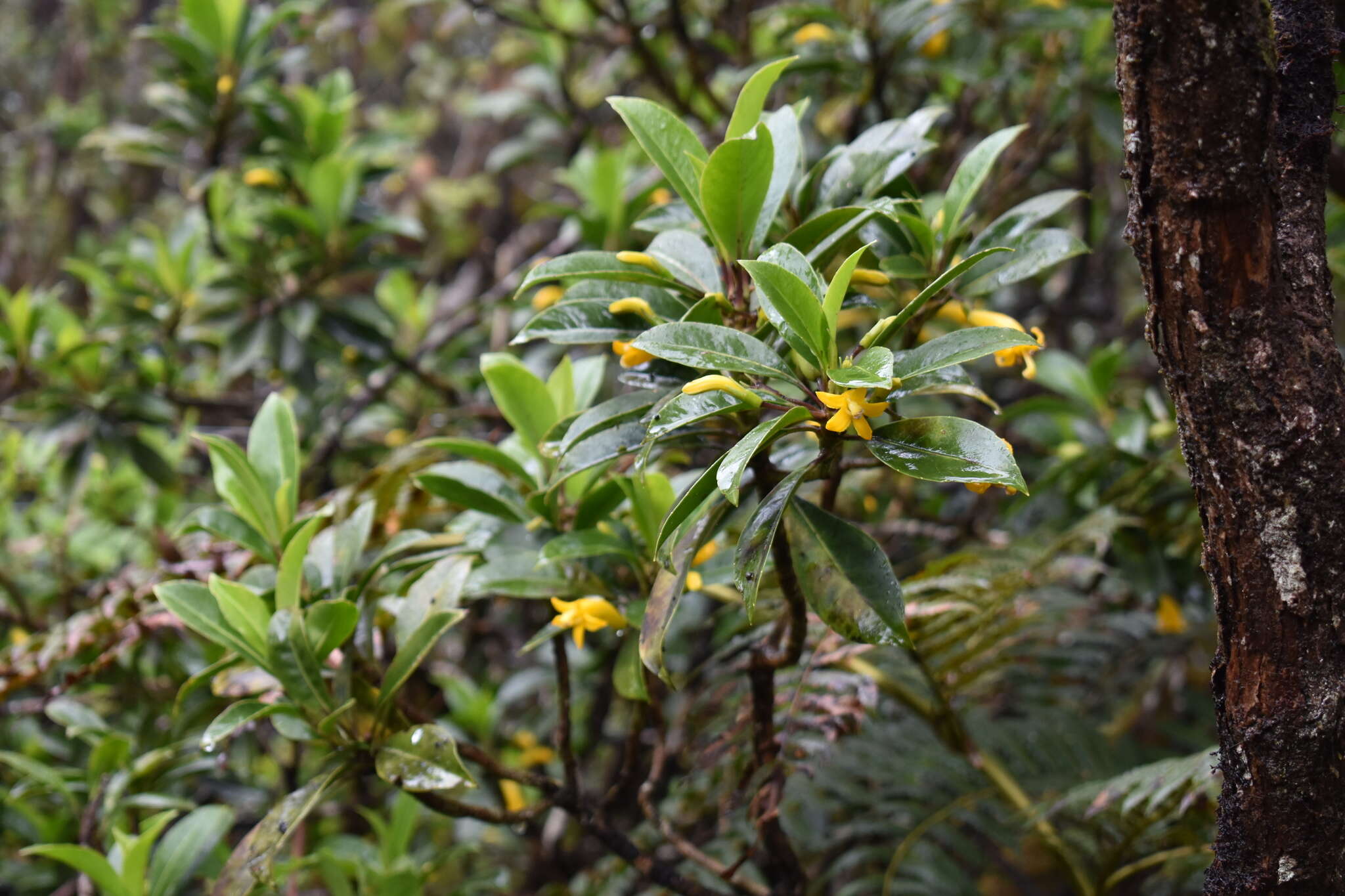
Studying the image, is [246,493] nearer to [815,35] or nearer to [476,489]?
[476,489]

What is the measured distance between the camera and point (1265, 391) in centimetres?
81

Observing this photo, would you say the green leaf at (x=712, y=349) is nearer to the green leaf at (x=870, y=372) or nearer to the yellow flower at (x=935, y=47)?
the green leaf at (x=870, y=372)

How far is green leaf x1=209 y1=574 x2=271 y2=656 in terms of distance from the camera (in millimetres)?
1094

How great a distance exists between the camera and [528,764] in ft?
7.46

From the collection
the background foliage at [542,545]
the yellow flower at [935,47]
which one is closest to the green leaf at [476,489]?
the background foliage at [542,545]

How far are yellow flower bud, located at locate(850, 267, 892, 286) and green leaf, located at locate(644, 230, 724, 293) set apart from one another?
15 centimetres

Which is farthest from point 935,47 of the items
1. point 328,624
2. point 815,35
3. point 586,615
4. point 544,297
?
point 328,624

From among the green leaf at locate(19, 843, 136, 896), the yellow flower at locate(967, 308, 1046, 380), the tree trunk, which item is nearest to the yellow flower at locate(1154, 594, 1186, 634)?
the yellow flower at locate(967, 308, 1046, 380)

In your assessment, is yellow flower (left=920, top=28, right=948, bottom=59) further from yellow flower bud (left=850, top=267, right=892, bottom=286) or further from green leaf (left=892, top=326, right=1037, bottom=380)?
green leaf (left=892, top=326, right=1037, bottom=380)

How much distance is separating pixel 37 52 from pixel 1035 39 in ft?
17.5

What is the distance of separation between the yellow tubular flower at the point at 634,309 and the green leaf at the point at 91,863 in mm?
953

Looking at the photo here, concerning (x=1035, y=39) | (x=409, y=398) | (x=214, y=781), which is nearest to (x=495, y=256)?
(x=409, y=398)

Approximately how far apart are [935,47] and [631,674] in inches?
72.0

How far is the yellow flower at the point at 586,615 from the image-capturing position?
3.44 feet
